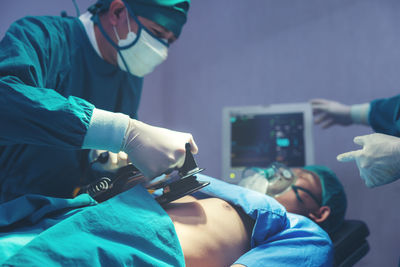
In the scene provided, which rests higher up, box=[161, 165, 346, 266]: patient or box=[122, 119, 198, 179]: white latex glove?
box=[122, 119, 198, 179]: white latex glove

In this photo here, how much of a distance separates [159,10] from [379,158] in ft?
3.48

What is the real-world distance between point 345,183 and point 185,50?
1681mm

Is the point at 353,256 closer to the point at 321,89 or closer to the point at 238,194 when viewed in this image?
the point at 238,194

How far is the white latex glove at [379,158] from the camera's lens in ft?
3.60

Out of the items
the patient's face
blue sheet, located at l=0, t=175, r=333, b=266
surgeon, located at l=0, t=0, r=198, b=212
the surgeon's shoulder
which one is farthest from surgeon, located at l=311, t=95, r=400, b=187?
the surgeon's shoulder

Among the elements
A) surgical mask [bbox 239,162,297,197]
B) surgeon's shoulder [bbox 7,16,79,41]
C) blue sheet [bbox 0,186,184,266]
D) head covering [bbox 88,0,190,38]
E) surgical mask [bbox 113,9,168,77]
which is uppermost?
head covering [bbox 88,0,190,38]

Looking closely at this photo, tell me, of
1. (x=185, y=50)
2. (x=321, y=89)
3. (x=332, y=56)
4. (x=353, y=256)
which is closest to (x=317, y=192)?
(x=353, y=256)

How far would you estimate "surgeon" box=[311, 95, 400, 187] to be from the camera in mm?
1108

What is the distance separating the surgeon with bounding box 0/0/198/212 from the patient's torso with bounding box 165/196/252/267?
201mm

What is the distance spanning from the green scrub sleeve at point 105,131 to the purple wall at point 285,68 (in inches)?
42.1

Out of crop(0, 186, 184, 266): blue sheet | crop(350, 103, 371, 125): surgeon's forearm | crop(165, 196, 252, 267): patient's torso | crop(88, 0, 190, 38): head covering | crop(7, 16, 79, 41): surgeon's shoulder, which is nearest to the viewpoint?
crop(0, 186, 184, 266): blue sheet

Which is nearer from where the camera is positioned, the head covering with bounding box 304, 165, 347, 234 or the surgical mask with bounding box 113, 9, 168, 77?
the surgical mask with bounding box 113, 9, 168, 77

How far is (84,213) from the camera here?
2.76 feet

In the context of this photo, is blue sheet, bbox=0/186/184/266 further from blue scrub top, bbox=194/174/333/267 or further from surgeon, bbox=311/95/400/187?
surgeon, bbox=311/95/400/187
